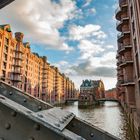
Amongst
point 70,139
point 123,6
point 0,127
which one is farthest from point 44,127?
point 123,6

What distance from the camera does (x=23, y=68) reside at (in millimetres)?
61250

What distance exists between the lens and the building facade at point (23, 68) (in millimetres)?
50031

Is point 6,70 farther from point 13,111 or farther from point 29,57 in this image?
point 13,111

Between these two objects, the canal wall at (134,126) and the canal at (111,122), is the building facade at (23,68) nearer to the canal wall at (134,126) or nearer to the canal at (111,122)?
the canal at (111,122)

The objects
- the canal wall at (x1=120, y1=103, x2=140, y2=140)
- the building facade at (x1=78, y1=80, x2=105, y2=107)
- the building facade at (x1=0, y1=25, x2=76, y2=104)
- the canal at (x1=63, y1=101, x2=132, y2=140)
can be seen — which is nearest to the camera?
the canal wall at (x1=120, y1=103, x2=140, y2=140)

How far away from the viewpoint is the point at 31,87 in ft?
222

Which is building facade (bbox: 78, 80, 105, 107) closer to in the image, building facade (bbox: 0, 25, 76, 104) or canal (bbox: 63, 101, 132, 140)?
building facade (bbox: 0, 25, 76, 104)

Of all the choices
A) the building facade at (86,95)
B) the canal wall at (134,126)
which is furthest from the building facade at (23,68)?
the canal wall at (134,126)

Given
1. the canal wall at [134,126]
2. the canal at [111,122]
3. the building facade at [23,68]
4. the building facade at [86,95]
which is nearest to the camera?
the canal wall at [134,126]

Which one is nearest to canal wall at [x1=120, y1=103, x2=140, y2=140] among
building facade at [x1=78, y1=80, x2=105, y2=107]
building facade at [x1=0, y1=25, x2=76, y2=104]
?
building facade at [x1=0, y1=25, x2=76, y2=104]

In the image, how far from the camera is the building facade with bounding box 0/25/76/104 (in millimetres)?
50031

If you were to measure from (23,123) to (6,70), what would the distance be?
170 feet

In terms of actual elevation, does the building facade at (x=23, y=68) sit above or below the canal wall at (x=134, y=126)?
above

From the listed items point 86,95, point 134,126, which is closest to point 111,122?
point 134,126
